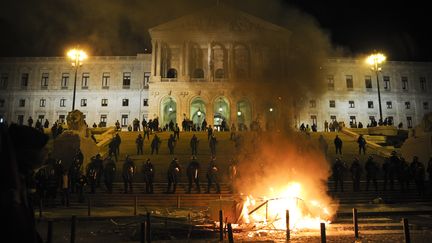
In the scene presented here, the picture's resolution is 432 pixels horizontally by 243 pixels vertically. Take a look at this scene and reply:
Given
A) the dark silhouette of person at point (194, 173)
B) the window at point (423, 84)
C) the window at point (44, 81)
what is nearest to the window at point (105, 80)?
the window at point (44, 81)

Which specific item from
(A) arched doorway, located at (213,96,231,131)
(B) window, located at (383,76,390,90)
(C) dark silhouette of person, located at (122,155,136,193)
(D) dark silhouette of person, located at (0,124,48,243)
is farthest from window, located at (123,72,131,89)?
(D) dark silhouette of person, located at (0,124,48,243)

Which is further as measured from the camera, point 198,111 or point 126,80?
point 126,80

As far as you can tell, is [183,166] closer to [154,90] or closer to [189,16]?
[154,90]

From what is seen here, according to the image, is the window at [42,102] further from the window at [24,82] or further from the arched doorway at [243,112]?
the arched doorway at [243,112]

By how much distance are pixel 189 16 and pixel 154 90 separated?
39.0 feet

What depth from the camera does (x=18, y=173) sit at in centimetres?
227

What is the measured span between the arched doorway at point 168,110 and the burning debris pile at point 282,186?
33643 millimetres

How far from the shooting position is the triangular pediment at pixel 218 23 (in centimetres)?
5297

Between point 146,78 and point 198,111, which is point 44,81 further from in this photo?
point 198,111

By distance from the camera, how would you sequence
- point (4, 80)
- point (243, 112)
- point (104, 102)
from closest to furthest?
point (243, 112), point (104, 102), point (4, 80)

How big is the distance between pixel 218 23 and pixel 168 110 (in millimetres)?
14307

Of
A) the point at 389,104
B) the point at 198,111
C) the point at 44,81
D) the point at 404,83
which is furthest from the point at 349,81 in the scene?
the point at 44,81

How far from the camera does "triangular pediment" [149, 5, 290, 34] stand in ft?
174

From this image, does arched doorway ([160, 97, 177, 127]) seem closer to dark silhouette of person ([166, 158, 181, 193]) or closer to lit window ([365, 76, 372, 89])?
lit window ([365, 76, 372, 89])
